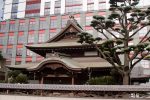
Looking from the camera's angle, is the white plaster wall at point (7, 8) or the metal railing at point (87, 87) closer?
the metal railing at point (87, 87)

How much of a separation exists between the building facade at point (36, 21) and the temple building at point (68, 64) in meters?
37.9

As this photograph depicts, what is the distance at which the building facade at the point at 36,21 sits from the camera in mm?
70562

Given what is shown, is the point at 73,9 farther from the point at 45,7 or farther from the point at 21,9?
the point at 21,9

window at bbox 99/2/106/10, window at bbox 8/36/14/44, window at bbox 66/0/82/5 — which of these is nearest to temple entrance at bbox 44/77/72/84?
window at bbox 99/2/106/10

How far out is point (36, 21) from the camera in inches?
2955

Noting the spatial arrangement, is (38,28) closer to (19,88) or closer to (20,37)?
(20,37)

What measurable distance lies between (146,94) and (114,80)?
5.33 m

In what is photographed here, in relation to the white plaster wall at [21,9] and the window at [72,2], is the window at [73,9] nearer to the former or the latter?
the window at [72,2]

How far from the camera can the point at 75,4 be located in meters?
74.2

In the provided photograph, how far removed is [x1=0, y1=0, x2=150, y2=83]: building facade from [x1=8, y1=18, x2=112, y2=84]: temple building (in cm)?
3790

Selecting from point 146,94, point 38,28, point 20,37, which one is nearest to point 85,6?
point 38,28

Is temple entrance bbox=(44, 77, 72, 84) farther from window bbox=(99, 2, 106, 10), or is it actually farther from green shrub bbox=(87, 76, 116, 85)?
window bbox=(99, 2, 106, 10)

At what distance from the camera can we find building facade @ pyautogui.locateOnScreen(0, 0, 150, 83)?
232ft

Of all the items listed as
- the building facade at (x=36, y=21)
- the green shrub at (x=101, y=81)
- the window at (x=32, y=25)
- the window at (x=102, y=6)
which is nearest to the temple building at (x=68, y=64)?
the green shrub at (x=101, y=81)
